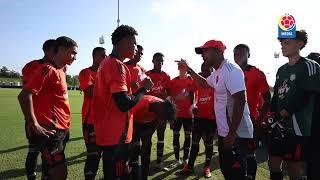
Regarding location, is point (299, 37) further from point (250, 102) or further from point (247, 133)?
point (250, 102)

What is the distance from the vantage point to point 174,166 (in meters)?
9.05

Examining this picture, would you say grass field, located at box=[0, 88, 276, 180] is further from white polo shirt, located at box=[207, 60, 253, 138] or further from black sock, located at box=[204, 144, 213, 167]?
white polo shirt, located at box=[207, 60, 253, 138]

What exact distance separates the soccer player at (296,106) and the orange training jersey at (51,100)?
9.86ft

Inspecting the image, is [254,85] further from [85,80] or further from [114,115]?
[114,115]

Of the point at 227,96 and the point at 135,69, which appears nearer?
the point at 227,96

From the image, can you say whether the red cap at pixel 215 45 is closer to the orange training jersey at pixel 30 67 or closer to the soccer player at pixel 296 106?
the soccer player at pixel 296 106

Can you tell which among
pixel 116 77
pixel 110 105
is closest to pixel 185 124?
pixel 110 105

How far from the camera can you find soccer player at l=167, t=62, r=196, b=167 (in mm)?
9223

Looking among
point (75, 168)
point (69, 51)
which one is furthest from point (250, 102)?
point (75, 168)

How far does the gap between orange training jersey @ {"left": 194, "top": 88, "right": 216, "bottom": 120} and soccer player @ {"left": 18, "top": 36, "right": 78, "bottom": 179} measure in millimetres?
3621

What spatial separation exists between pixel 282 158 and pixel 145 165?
2.36 m

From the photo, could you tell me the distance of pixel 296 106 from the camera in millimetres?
5078

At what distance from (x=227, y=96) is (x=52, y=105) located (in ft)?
7.94

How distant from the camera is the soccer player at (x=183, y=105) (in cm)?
922
